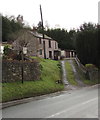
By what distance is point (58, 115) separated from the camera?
10.0m

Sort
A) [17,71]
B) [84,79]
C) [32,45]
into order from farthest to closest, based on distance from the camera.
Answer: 1. [32,45]
2. [84,79]
3. [17,71]

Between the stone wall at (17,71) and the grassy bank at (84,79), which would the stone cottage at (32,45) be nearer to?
the stone wall at (17,71)

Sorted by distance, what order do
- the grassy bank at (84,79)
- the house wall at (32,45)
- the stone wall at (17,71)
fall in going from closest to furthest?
the stone wall at (17,71)
the grassy bank at (84,79)
the house wall at (32,45)

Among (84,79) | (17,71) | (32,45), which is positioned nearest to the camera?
(17,71)

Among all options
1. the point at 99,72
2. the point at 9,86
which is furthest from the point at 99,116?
the point at 99,72

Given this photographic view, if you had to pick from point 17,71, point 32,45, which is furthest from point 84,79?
point 32,45

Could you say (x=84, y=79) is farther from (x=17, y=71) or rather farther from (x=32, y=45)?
(x=32, y=45)

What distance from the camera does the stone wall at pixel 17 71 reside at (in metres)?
18.1

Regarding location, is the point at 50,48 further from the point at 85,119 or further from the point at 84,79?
the point at 85,119

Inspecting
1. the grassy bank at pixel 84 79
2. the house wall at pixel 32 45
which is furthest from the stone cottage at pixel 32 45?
the grassy bank at pixel 84 79

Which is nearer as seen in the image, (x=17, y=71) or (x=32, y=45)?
(x=17, y=71)

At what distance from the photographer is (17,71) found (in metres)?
19.5

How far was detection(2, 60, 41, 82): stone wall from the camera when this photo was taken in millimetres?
18125

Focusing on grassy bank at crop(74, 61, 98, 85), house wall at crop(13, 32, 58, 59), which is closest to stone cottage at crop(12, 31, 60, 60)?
house wall at crop(13, 32, 58, 59)
